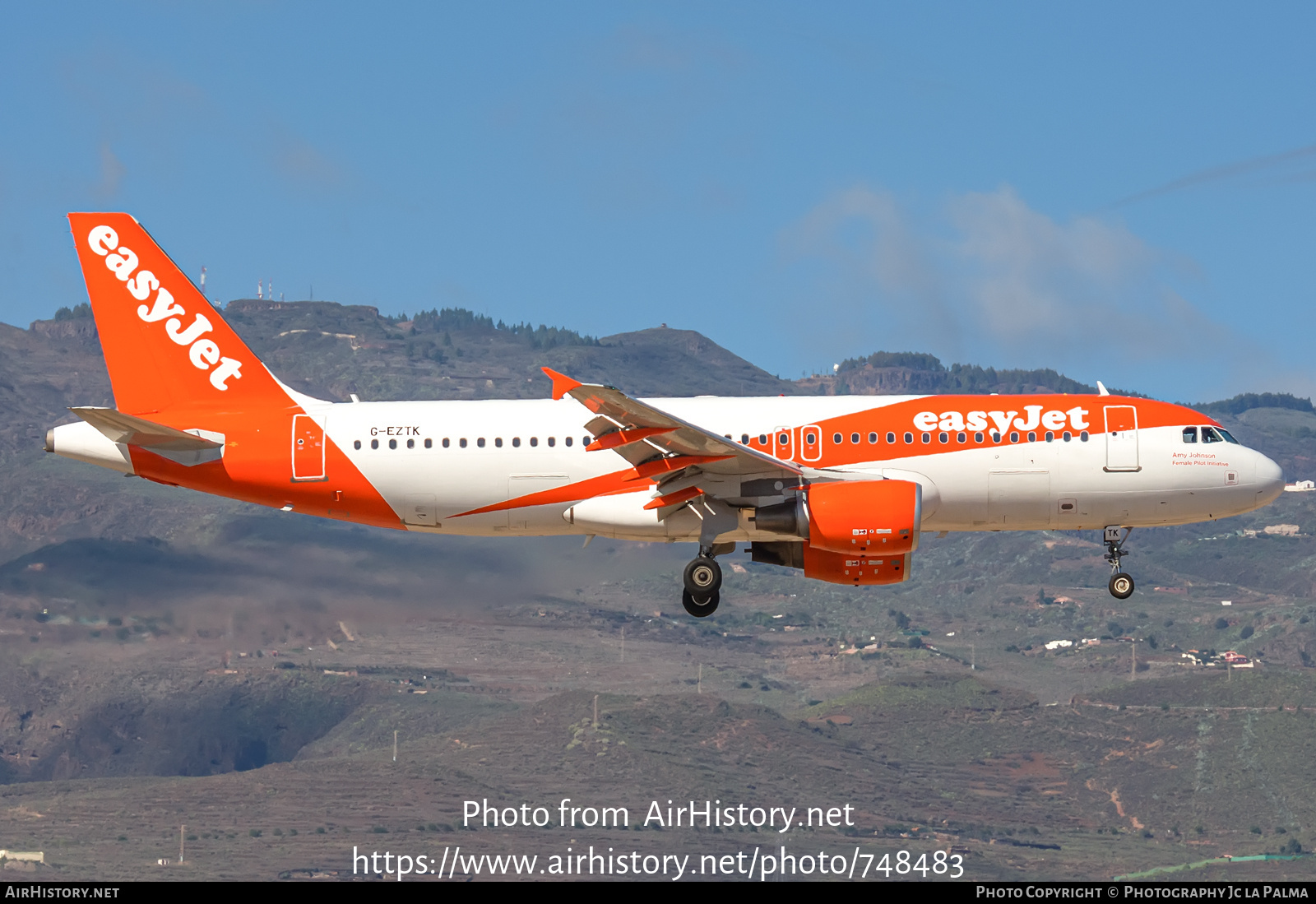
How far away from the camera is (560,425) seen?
155 feet

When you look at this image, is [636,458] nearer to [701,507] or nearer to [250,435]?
[701,507]

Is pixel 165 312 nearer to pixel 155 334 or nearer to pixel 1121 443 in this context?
pixel 155 334

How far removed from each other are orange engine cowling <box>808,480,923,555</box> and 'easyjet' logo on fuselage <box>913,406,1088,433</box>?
233 cm

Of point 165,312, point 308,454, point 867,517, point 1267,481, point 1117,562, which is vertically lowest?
point 1117,562

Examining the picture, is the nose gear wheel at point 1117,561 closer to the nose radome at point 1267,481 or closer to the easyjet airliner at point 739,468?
the easyjet airliner at point 739,468

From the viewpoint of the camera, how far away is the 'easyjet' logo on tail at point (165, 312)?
163 ft

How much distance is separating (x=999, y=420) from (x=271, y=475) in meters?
19.8

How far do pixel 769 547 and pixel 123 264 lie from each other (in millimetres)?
20394

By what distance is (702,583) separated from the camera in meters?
46.8

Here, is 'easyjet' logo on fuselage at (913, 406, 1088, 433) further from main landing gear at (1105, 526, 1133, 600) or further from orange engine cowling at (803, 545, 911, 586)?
orange engine cowling at (803, 545, 911, 586)

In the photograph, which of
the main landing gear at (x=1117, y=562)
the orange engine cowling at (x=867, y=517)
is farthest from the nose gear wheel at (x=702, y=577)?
the main landing gear at (x=1117, y=562)

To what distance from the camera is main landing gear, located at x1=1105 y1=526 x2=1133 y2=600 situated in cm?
4753

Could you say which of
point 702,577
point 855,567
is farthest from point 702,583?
point 855,567

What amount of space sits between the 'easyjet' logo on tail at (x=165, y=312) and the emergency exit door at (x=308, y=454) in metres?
3.11
